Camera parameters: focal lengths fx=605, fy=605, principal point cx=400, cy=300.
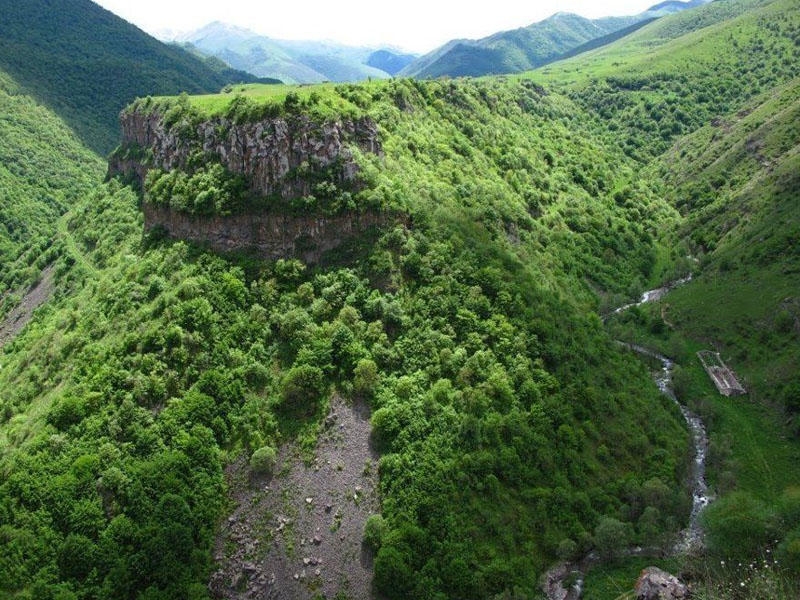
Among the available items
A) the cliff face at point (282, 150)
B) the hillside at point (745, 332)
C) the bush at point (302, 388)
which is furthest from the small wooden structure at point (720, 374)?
the bush at point (302, 388)

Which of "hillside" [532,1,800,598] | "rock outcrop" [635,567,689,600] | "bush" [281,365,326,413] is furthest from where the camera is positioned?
"bush" [281,365,326,413]

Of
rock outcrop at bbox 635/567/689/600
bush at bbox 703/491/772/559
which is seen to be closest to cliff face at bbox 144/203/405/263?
rock outcrop at bbox 635/567/689/600

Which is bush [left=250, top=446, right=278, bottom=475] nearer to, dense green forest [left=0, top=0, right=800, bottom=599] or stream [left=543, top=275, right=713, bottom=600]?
dense green forest [left=0, top=0, right=800, bottom=599]

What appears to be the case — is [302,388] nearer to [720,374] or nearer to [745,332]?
[720,374]

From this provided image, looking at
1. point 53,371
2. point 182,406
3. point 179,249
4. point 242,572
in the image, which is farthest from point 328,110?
point 242,572

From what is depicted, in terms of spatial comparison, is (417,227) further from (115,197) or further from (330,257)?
(115,197)

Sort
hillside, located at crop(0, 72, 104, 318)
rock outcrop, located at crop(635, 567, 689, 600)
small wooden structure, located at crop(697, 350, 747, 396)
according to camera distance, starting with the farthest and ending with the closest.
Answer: hillside, located at crop(0, 72, 104, 318) → small wooden structure, located at crop(697, 350, 747, 396) → rock outcrop, located at crop(635, 567, 689, 600)
